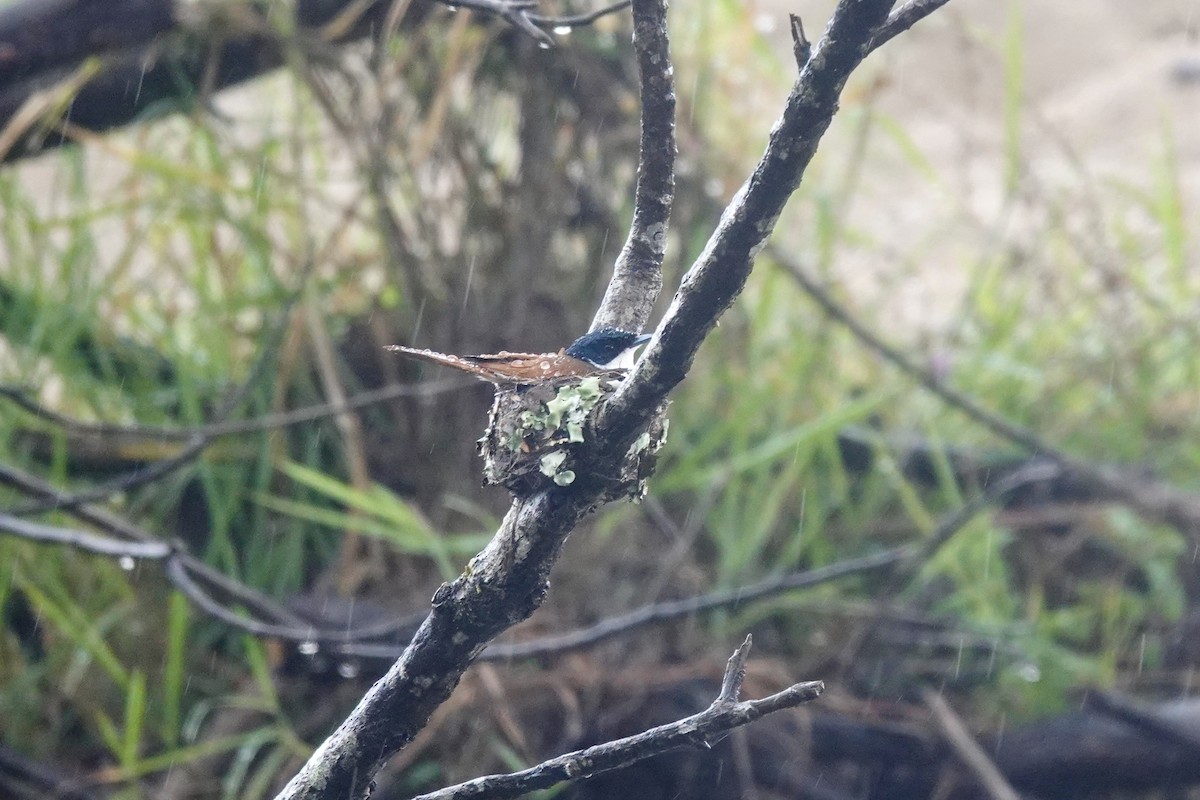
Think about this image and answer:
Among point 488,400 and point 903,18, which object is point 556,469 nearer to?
point 903,18

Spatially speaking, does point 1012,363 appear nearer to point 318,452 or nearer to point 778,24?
point 778,24

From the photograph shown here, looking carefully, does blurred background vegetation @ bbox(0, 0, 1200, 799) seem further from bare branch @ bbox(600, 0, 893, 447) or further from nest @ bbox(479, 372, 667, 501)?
bare branch @ bbox(600, 0, 893, 447)

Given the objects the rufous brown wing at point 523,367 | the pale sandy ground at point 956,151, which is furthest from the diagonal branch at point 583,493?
the pale sandy ground at point 956,151

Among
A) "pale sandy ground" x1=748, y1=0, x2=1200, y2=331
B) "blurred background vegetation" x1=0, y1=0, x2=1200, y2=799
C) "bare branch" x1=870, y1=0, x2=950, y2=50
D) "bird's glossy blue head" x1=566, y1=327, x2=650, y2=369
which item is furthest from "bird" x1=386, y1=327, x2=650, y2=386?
"pale sandy ground" x1=748, y1=0, x2=1200, y2=331

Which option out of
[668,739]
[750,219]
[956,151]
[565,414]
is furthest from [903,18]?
[956,151]

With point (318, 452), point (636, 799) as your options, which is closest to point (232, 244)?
point (318, 452)
